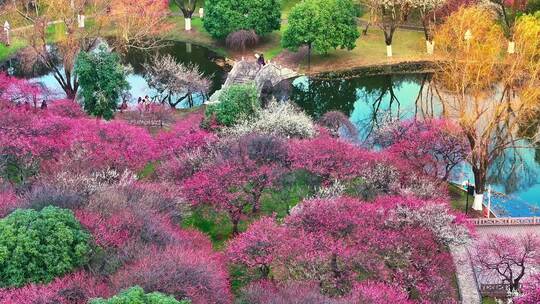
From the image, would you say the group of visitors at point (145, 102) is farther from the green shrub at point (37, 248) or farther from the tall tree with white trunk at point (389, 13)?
the green shrub at point (37, 248)

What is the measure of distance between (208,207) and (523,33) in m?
20.2

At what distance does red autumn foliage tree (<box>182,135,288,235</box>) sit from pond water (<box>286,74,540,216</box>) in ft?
37.6

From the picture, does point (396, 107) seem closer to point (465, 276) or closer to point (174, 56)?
point (174, 56)

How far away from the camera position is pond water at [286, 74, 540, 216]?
1710 inches

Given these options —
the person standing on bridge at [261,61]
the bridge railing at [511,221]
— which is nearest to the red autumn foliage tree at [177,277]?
the bridge railing at [511,221]

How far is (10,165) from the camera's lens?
1561 inches

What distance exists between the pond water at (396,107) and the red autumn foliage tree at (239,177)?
11.5m

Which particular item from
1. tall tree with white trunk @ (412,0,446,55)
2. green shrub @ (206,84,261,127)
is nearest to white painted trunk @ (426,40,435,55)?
tall tree with white trunk @ (412,0,446,55)

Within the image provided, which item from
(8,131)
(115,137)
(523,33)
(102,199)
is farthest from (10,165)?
(523,33)

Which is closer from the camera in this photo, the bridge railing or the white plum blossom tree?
the bridge railing

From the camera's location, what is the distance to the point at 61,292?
85.4ft

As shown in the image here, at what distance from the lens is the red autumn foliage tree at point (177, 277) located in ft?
85.0

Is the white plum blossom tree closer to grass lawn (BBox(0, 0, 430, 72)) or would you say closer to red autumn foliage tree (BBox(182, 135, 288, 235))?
red autumn foliage tree (BBox(182, 135, 288, 235))

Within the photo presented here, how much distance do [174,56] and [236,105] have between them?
23.5m
